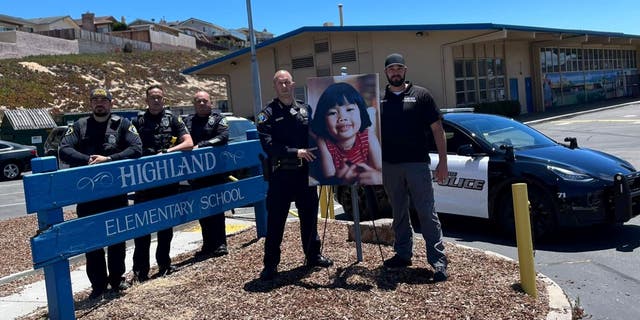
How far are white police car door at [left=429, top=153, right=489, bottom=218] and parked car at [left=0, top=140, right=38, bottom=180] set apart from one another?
17.5 m

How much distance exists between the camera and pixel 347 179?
532cm

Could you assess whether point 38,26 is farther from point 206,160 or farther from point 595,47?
point 206,160

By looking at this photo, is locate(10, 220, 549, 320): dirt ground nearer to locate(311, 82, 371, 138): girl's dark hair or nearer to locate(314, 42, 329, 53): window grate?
locate(311, 82, 371, 138): girl's dark hair

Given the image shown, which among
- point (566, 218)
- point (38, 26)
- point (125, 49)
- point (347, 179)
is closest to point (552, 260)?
point (566, 218)

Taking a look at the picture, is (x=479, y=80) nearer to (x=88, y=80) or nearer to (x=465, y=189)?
(x=465, y=189)

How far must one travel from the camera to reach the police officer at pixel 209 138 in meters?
6.25

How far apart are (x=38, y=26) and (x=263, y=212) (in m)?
97.8

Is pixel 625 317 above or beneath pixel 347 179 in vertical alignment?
beneath

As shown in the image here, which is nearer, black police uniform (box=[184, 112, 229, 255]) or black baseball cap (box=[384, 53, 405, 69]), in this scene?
black baseball cap (box=[384, 53, 405, 69])

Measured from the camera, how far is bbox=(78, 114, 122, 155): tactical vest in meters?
5.13

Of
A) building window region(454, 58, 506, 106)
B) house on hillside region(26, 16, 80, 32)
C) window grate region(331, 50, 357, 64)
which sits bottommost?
building window region(454, 58, 506, 106)

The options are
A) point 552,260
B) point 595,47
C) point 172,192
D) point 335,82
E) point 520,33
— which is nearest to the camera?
point 335,82

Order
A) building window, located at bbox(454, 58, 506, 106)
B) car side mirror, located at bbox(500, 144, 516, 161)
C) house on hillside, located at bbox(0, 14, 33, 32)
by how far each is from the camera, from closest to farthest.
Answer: car side mirror, located at bbox(500, 144, 516, 161)
building window, located at bbox(454, 58, 506, 106)
house on hillside, located at bbox(0, 14, 33, 32)

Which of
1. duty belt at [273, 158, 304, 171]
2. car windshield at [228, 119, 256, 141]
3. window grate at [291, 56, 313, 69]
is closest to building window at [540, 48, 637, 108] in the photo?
window grate at [291, 56, 313, 69]
